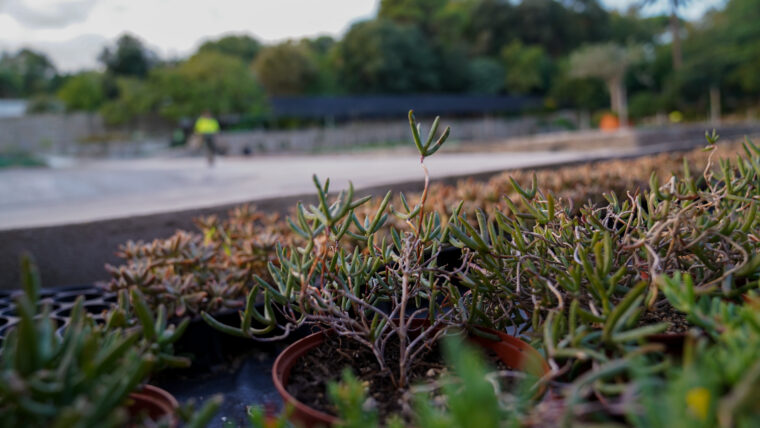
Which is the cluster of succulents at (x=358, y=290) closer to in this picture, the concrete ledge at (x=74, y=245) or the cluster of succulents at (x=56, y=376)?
the cluster of succulents at (x=56, y=376)

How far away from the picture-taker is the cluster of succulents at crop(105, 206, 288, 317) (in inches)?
89.4

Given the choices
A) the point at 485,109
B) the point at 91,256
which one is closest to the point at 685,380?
the point at 91,256

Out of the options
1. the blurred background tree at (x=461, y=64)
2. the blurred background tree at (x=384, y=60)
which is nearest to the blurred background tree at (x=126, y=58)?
the blurred background tree at (x=461, y=64)

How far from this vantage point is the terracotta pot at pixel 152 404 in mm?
1036

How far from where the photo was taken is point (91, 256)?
3.46m

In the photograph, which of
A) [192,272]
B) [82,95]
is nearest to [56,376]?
[192,272]

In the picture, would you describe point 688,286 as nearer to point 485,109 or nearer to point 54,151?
point 54,151

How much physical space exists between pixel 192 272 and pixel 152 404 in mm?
1489

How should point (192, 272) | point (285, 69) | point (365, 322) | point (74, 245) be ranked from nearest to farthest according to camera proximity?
1. point (365, 322)
2. point (192, 272)
3. point (74, 245)
4. point (285, 69)

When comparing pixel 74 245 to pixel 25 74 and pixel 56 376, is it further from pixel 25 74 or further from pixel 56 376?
→ pixel 25 74

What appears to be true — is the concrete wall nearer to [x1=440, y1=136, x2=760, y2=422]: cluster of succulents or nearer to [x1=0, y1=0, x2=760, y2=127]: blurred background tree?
[x1=0, y1=0, x2=760, y2=127]: blurred background tree

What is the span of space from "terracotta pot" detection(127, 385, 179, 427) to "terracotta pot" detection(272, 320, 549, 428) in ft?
0.66

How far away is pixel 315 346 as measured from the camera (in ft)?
4.67

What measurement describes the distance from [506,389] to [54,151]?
36.9 metres
